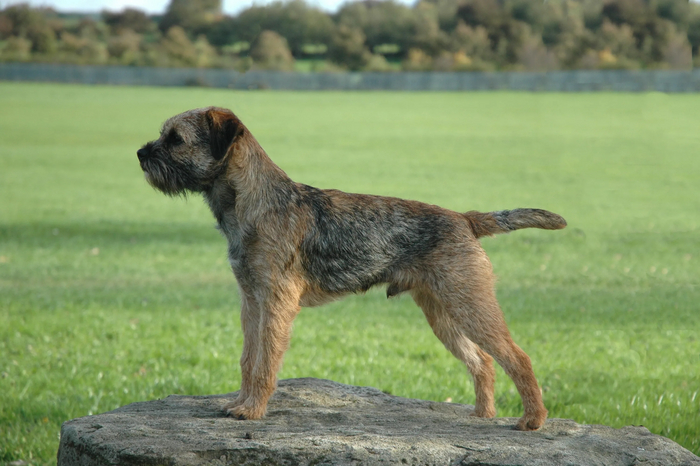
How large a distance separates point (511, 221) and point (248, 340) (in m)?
1.91

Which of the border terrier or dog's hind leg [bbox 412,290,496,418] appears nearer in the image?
the border terrier

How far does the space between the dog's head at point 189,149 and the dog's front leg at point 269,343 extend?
0.90m

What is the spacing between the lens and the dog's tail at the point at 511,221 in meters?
5.00

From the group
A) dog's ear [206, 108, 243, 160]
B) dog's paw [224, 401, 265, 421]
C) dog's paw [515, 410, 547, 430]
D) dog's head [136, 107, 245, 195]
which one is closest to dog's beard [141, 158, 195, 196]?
dog's head [136, 107, 245, 195]

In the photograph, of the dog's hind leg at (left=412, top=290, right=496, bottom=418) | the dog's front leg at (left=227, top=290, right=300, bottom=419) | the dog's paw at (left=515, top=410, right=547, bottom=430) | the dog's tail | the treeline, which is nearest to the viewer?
the dog's front leg at (left=227, top=290, right=300, bottom=419)

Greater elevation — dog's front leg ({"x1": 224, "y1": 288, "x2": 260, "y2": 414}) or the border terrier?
the border terrier

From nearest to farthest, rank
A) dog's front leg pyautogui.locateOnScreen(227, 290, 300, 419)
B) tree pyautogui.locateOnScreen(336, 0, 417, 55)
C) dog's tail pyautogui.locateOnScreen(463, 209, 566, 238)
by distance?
dog's front leg pyautogui.locateOnScreen(227, 290, 300, 419), dog's tail pyautogui.locateOnScreen(463, 209, 566, 238), tree pyautogui.locateOnScreen(336, 0, 417, 55)

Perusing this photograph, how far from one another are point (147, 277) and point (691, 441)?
9.28 metres

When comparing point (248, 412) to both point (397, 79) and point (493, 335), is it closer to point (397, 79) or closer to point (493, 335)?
point (493, 335)

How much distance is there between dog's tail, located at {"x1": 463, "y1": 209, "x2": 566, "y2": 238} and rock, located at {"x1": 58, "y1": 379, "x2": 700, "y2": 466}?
1.28 metres

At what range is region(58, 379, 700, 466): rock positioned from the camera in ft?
13.5

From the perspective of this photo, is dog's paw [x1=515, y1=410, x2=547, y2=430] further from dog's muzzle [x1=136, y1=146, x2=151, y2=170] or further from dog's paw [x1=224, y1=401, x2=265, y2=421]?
dog's muzzle [x1=136, y1=146, x2=151, y2=170]

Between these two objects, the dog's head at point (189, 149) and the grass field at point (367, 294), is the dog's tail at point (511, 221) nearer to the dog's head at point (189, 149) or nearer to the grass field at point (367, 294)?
the dog's head at point (189, 149)

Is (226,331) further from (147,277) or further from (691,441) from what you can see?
(691,441)
